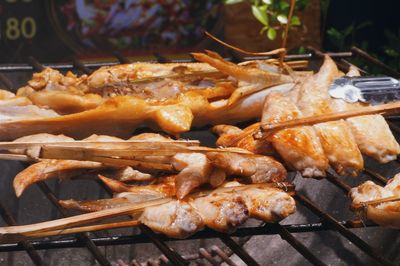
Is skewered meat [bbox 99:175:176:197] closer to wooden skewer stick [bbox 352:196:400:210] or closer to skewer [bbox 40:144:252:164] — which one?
skewer [bbox 40:144:252:164]

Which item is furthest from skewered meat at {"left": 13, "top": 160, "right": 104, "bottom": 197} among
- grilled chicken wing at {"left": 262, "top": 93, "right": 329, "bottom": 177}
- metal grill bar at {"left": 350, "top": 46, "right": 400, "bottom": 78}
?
metal grill bar at {"left": 350, "top": 46, "right": 400, "bottom": 78}

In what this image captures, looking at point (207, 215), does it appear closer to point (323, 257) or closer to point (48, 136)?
point (48, 136)

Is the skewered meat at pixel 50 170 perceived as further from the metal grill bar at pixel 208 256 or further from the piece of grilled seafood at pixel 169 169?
the metal grill bar at pixel 208 256

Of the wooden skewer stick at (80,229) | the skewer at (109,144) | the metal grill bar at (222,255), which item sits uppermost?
the skewer at (109,144)

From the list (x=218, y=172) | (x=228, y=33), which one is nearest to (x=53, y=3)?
(x=228, y=33)

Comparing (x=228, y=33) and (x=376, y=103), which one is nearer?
(x=376, y=103)

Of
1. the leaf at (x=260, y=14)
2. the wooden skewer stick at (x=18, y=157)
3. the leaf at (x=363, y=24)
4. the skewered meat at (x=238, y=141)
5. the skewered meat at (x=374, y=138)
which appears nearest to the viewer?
Answer: the wooden skewer stick at (x=18, y=157)

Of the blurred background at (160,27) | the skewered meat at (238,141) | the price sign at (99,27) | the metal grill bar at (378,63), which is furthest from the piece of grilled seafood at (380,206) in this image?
the price sign at (99,27)
